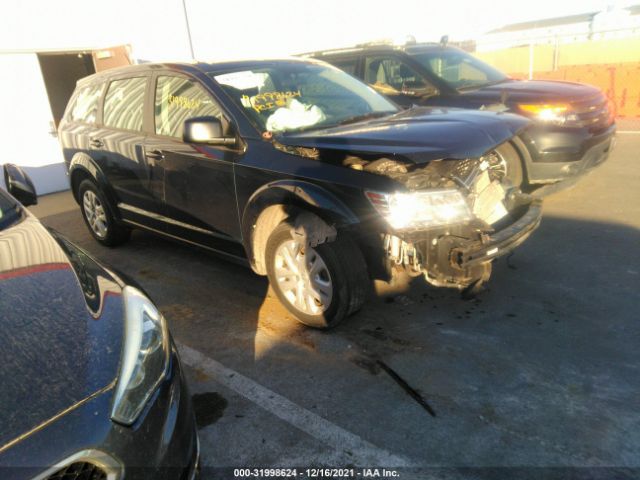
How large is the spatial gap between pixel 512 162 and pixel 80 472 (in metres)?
4.96

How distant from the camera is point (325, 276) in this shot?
3.45 meters

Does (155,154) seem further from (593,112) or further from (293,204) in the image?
(593,112)

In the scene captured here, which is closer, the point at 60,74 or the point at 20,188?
the point at 20,188

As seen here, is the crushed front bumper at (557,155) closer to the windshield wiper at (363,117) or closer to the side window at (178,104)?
the windshield wiper at (363,117)

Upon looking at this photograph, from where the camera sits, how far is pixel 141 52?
1102cm

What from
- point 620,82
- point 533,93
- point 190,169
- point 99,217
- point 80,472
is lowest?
point 99,217

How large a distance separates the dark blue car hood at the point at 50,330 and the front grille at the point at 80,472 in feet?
0.52

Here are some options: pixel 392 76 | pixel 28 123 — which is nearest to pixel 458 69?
pixel 392 76

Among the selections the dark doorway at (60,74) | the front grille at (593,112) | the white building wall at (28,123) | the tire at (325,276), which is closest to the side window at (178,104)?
the tire at (325,276)

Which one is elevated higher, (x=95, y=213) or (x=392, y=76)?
(x=392, y=76)

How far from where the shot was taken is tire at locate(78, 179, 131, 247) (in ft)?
18.1

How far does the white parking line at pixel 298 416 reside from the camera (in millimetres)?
A: 2428

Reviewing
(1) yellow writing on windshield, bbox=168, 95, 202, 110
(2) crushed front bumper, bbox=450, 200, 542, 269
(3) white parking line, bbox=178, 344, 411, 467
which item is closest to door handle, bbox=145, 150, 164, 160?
(1) yellow writing on windshield, bbox=168, 95, 202, 110

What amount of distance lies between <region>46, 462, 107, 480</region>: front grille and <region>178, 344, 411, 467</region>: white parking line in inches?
48.9
